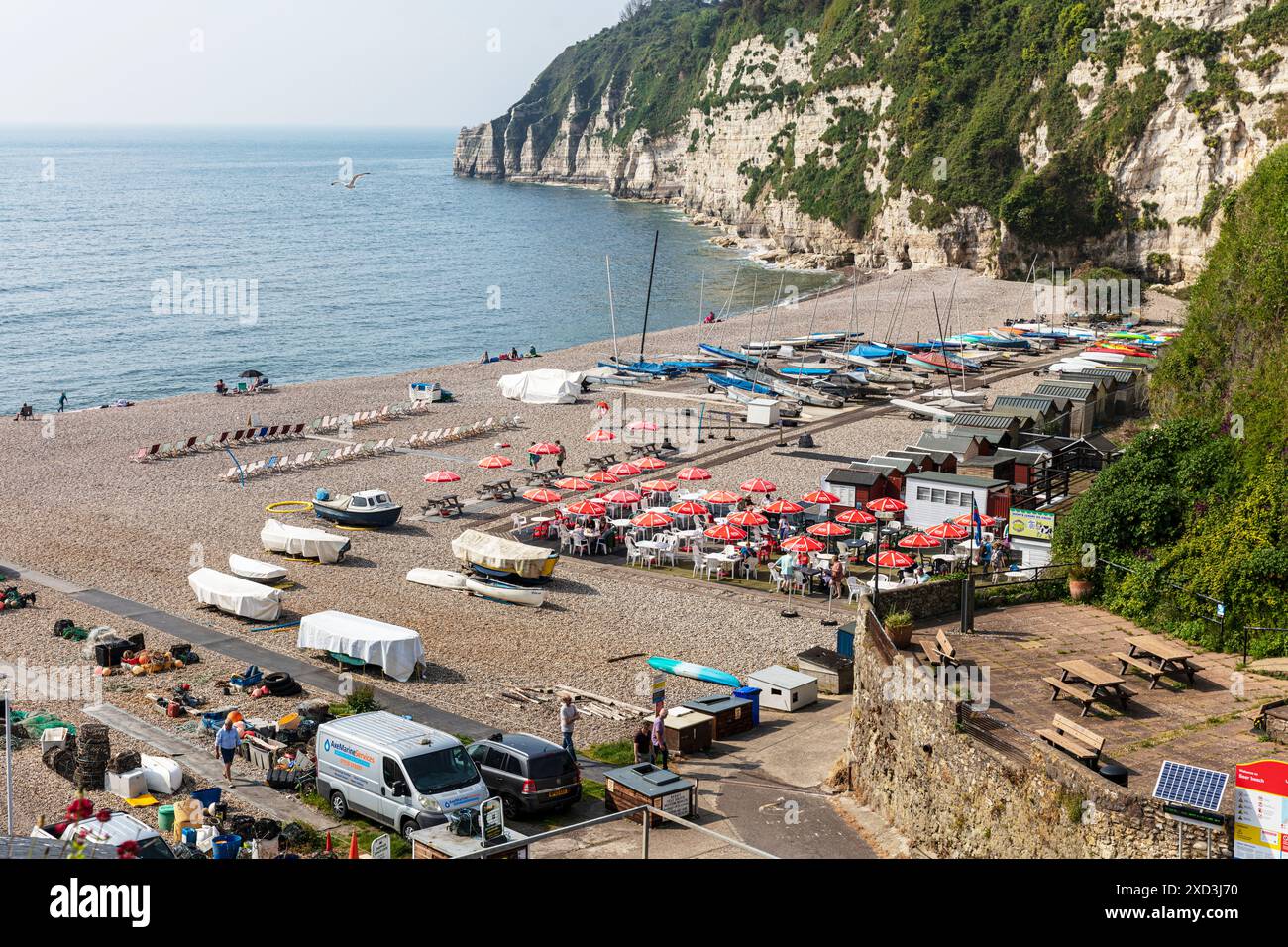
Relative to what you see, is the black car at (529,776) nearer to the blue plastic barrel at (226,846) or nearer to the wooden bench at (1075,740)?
the blue plastic barrel at (226,846)

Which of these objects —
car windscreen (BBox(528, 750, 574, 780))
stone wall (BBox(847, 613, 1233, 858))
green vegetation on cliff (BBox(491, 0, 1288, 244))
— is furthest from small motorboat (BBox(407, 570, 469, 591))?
green vegetation on cliff (BBox(491, 0, 1288, 244))

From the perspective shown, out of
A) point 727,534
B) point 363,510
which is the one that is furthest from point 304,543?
point 727,534

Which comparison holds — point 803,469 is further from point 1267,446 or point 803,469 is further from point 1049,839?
point 1049,839

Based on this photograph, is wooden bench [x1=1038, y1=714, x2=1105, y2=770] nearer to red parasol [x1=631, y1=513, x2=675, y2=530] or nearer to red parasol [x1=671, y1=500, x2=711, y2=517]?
red parasol [x1=671, y1=500, x2=711, y2=517]

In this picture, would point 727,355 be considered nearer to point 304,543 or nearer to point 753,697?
point 304,543
